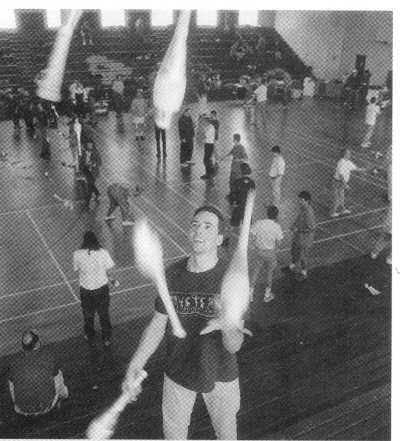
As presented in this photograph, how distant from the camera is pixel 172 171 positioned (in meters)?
11.7

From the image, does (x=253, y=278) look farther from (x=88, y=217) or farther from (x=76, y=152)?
(x=76, y=152)

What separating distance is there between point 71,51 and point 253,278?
17909mm

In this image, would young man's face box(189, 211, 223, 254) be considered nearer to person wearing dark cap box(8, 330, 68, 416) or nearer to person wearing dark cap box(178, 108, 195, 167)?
person wearing dark cap box(8, 330, 68, 416)

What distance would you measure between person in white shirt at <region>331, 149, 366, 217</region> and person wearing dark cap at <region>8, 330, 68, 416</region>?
6138 millimetres

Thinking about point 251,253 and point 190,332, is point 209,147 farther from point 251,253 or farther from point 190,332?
point 190,332

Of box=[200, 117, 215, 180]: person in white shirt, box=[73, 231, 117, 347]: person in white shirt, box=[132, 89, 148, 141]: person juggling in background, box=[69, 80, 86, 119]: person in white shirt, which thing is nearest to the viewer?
box=[73, 231, 117, 347]: person in white shirt

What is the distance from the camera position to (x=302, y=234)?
671cm

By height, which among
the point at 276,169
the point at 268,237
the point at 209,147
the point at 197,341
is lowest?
the point at 268,237

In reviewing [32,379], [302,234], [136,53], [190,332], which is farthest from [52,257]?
[136,53]

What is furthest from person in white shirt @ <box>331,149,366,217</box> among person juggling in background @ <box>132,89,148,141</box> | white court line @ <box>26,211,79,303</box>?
person juggling in background @ <box>132,89,148,141</box>

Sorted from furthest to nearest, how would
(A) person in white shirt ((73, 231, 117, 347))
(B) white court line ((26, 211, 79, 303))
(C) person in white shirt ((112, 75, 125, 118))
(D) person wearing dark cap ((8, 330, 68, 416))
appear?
(C) person in white shirt ((112, 75, 125, 118))
(B) white court line ((26, 211, 79, 303))
(A) person in white shirt ((73, 231, 117, 347))
(D) person wearing dark cap ((8, 330, 68, 416))

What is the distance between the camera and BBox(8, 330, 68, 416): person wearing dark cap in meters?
4.07

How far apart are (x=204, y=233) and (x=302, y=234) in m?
4.22

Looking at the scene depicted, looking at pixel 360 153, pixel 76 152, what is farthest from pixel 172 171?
pixel 360 153
